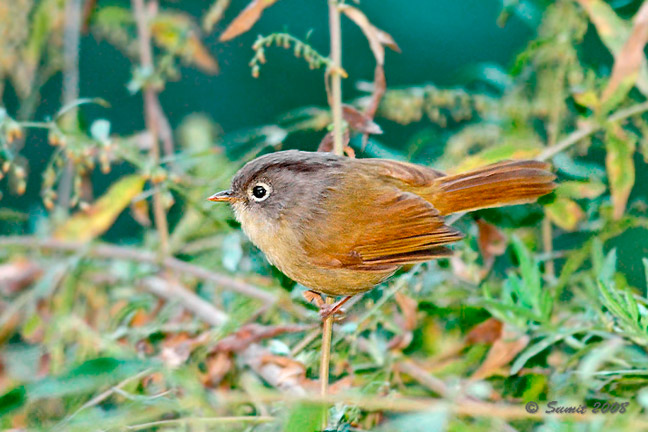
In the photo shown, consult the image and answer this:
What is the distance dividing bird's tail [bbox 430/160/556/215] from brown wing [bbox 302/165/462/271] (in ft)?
0.25

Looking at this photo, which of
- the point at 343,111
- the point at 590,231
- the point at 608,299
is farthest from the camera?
the point at 590,231

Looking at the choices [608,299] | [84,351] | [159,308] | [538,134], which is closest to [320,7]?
[538,134]

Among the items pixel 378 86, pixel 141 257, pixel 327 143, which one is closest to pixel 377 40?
pixel 378 86

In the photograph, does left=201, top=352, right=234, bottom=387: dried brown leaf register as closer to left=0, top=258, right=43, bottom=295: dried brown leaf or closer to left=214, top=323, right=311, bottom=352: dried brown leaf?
left=214, top=323, right=311, bottom=352: dried brown leaf

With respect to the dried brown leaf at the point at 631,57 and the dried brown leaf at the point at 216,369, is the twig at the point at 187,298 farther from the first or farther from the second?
the dried brown leaf at the point at 631,57

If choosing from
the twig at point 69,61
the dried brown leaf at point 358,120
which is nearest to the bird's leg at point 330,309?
the dried brown leaf at point 358,120

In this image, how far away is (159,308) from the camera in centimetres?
203

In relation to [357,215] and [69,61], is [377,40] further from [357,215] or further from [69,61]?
[69,61]

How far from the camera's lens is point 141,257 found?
6.82ft

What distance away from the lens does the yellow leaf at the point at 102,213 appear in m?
2.00

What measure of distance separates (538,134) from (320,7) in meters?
2.07

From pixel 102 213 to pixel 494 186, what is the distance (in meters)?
1.28

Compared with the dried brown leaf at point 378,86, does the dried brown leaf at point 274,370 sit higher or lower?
lower

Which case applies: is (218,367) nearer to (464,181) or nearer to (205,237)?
(464,181)
